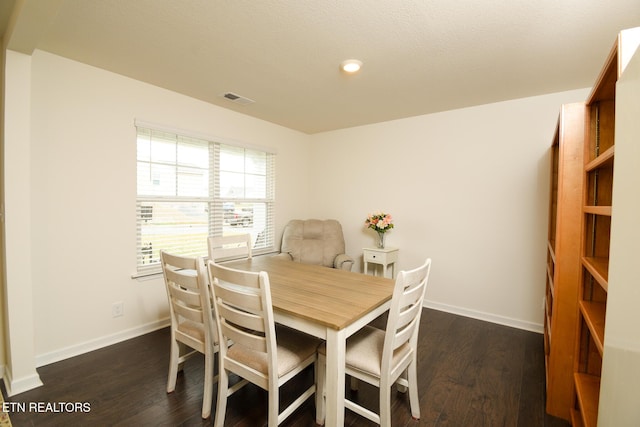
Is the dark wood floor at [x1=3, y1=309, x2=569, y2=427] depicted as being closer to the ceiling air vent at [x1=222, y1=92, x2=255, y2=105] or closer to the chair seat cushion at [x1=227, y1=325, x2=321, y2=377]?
the chair seat cushion at [x1=227, y1=325, x2=321, y2=377]

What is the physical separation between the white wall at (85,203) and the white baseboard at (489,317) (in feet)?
9.77

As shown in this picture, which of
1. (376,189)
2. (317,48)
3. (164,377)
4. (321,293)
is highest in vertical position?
(317,48)

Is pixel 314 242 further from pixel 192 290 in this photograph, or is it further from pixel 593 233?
pixel 593 233

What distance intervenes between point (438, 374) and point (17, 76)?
11.2ft

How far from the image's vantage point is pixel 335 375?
1273 millimetres

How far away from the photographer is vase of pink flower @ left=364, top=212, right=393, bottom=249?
3520mm

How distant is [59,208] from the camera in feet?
7.22

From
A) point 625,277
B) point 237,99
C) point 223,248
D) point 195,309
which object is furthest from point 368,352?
point 237,99

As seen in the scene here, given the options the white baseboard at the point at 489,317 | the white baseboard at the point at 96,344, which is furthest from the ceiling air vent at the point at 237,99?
the white baseboard at the point at 489,317

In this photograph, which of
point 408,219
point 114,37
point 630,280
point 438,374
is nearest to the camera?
point 630,280

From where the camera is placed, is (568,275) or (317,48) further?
(317,48)

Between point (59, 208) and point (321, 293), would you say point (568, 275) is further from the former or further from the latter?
point (59, 208)

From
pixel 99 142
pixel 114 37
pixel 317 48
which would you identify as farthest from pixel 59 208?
pixel 317 48

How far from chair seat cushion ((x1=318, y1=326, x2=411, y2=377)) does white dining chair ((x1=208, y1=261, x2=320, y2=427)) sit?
183 mm
